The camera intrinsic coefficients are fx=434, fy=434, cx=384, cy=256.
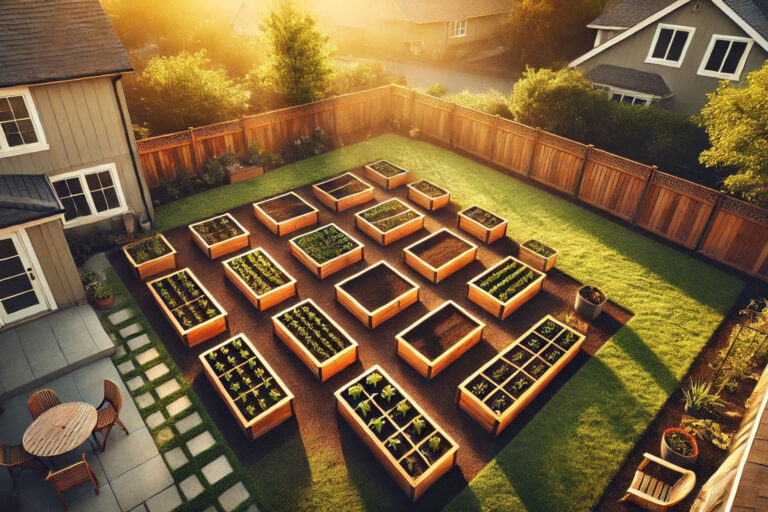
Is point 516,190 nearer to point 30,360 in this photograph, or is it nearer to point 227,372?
point 227,372

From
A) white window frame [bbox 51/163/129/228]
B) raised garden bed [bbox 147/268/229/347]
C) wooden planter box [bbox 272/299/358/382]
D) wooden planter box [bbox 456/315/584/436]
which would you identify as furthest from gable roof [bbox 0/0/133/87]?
wooden planter box [bbox 456/315/584/436]

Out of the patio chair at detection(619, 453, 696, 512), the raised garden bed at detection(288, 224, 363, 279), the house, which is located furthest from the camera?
the house

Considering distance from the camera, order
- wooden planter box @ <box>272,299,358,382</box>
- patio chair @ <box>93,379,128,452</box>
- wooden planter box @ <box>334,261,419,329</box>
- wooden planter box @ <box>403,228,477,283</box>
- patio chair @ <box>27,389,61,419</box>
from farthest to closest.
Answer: wooden planter box @ <box>403,228,477,283</box>, wooden planter box @ <box>334,261,419,329</box>, wooden planter box @ <box>272,299,358,382</box>, patio chair @ <box>93,379,128,452</box>, patio chair @ <box>27,389,61,419</box>

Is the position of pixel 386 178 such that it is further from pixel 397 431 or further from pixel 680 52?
pixel 680 52

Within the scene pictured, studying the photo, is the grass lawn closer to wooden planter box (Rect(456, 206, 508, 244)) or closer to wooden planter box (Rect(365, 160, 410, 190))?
wooden planter box (Rect(456, 206, 508, 244))

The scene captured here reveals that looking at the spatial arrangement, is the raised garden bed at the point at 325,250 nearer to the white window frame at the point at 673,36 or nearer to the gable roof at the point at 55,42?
the gable roof at the point at 55,42

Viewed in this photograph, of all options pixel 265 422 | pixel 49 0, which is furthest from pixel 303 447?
Answer: pixel 49 0
